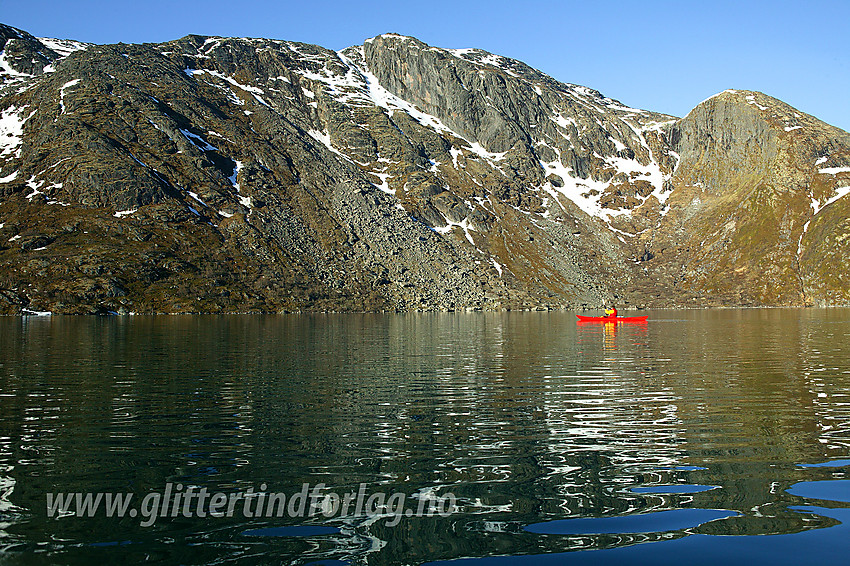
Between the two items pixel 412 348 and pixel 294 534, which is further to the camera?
pixel 412 348

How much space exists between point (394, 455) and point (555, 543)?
969 centimetres

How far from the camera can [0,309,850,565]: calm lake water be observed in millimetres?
15562

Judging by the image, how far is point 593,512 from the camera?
17891 millimetres

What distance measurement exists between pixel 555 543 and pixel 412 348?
5845 centimetres

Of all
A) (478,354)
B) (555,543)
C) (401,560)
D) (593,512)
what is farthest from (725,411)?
(478,354)

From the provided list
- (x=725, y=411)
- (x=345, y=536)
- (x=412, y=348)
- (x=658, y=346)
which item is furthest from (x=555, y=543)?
(x=658, y=346)

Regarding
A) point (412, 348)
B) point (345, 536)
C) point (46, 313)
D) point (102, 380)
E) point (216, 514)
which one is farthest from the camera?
point (46, 313)

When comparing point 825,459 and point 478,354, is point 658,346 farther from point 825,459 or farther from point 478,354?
point 825,459

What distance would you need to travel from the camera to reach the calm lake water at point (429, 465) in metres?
15.6

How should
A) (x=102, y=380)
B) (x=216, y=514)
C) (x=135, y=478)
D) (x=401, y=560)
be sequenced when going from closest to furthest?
1. (x=401, y=560)
2. (x=216, y=514)
3. (x=135, y=478)
4. (x=102, y=380)

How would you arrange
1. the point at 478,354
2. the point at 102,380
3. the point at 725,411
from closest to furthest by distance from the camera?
the point at 725,411 < the point at 102,380 < the point at 478,354

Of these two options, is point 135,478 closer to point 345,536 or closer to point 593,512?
point 345,536

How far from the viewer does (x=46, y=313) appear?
561 ft

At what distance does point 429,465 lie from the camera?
22750mm
